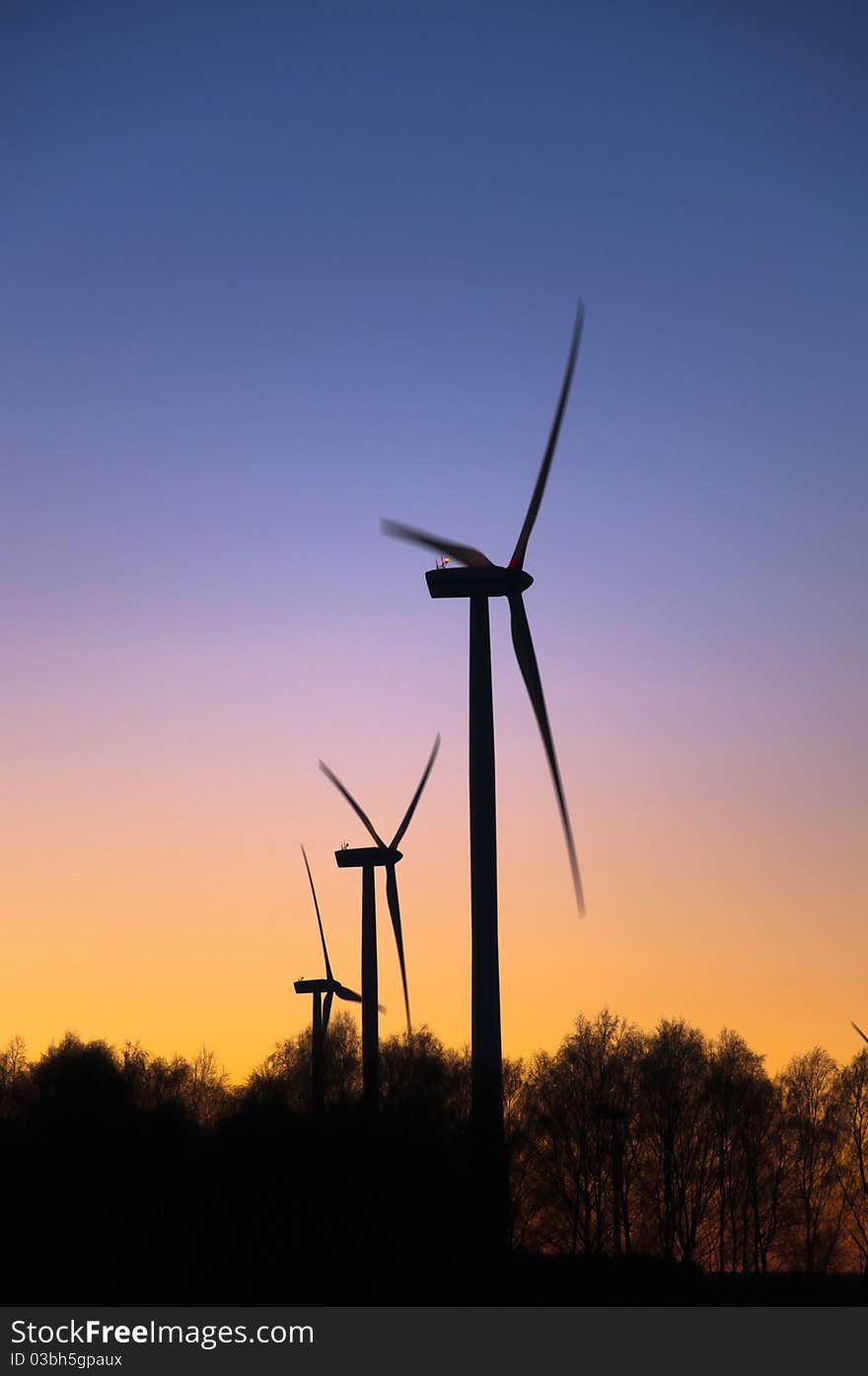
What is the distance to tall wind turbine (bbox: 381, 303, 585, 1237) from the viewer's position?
44.8m

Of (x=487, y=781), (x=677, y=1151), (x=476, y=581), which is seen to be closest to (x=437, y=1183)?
(x=487, y=781)

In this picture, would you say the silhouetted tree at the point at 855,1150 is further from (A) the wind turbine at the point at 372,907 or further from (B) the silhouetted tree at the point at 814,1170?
(A) the wind turbine at the point at 372,907

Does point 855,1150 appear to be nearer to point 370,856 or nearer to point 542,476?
point 370,856

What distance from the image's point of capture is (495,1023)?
149 feet

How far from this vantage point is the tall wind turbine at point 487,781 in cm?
4484

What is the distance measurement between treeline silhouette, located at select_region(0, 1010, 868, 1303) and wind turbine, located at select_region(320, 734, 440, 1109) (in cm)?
295

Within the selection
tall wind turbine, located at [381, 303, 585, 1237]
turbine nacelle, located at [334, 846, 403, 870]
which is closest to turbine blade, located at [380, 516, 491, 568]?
tall wind turbine, located at [381, 303, 585, 1237]

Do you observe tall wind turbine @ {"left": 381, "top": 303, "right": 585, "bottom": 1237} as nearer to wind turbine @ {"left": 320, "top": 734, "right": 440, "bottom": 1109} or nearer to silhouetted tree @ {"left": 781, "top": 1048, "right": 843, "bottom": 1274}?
wind turbine @ {"left": 320, "top": 734, "right": 440, "bottom": 1109}

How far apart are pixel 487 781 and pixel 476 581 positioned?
27.0ft

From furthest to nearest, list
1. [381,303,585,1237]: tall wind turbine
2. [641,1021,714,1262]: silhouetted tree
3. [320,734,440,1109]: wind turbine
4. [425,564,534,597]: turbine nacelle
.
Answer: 1. [641,1021,714,1262]: silhouetted tree
2. [320,734,440,1109]: wind turbine
3. [425,564,534,597]: turbine nacelle
4. [381,303,585,1237]: tall wind turbine
